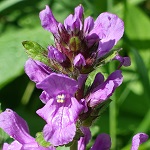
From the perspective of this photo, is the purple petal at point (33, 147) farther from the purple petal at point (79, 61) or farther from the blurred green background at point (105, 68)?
the blurred green background at point (105, 68)

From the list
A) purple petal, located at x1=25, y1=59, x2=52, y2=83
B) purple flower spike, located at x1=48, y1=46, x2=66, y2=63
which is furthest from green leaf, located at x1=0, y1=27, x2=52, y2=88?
purple flower spike, located at x1=48, y1=46, x2=66, y2=63

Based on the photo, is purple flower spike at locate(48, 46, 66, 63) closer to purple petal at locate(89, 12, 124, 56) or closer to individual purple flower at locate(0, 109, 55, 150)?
purple petal at locate(89, 12, 124, 56)

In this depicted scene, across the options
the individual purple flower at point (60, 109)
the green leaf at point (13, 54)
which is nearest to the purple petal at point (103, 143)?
the individual purple flower at point (60, 109)

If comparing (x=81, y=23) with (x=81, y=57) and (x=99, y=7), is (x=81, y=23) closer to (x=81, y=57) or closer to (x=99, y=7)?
(x=81, y=57)

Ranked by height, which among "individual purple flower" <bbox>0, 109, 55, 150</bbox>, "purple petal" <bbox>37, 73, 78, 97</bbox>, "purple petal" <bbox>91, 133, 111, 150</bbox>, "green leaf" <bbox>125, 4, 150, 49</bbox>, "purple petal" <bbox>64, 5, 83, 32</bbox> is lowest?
"green leaf" <bbox>125, 4, 150, 49</bbox>

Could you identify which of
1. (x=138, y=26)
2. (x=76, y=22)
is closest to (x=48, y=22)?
(x=76, y=22)

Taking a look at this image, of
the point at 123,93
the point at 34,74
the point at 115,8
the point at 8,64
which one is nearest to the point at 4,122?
the point at 34,74
